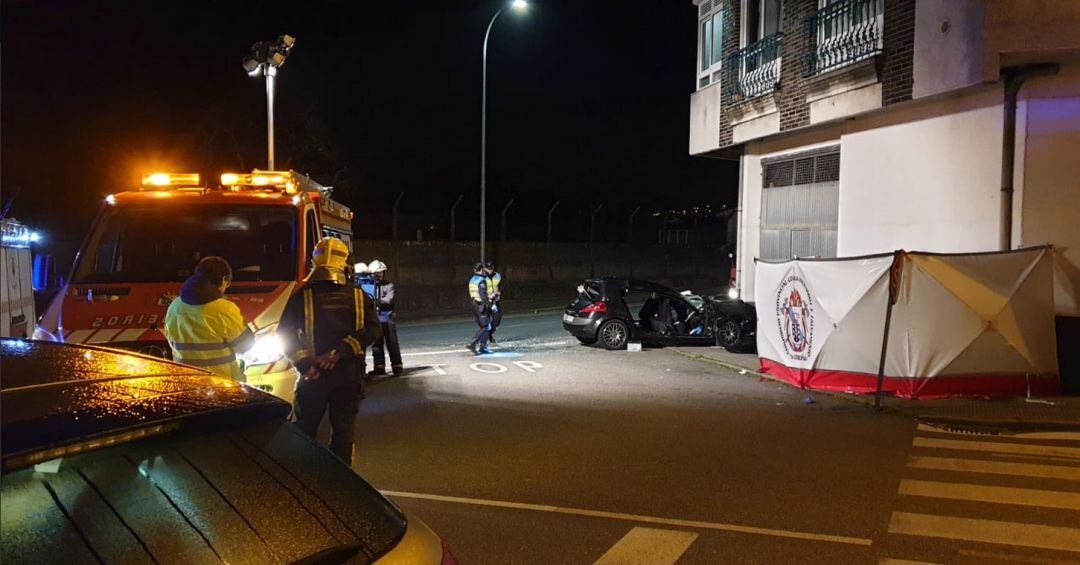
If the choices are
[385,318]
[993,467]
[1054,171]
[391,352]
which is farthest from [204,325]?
[1054,171]

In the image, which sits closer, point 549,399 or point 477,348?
point 549,399

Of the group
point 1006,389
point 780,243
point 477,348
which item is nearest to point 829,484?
point 1006,389

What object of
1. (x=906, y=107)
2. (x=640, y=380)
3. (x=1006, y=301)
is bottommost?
(x=640, y=380)

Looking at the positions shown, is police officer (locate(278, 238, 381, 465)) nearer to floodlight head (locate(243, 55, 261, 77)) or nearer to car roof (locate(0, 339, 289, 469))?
car roof (locate(0, 339, 289, 469))

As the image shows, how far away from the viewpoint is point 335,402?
18.8ft

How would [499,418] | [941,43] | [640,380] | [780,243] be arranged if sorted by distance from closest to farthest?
[499,418], [941,43], [640,380], [780,243]

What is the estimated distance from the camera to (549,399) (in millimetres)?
10789

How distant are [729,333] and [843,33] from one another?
5.77 metres

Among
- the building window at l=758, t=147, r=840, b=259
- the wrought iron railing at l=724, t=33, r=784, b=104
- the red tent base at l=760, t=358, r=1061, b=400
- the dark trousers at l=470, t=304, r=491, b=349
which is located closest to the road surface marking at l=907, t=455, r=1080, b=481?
the red tent base at l=760, t=358, r=1061, b=400

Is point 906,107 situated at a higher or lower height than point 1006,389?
higher

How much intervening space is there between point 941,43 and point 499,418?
831 cm

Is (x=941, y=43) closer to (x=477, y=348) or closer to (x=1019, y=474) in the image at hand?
(x=1019, y=474)

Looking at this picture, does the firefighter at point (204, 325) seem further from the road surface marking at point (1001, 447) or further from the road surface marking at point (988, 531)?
the road surface marking at point (1001, 447)

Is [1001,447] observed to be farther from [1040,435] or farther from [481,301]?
[481,301]
